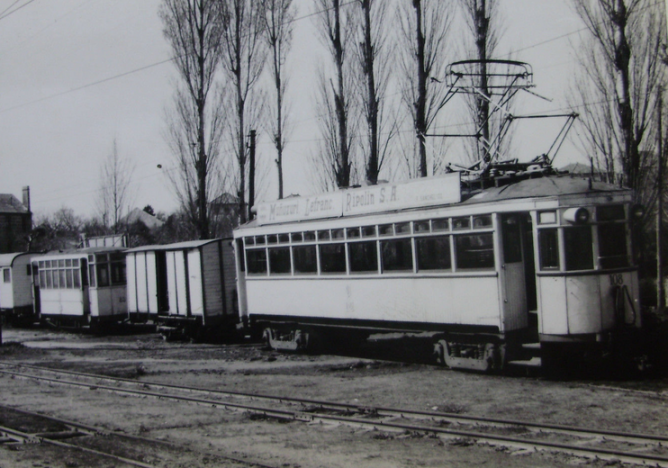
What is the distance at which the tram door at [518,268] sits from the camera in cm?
1094

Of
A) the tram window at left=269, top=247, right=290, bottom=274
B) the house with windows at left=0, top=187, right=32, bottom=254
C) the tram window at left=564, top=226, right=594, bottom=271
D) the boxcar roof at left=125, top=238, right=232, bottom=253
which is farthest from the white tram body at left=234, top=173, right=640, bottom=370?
the house with windows at left=0, top=187, right=32, bottom=254

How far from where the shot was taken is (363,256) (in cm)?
1354

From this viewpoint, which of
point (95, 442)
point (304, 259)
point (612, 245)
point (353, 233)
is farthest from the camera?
point (304, 259)

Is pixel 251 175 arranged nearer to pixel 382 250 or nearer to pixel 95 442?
pixel 382 250

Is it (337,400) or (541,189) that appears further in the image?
(541,189)

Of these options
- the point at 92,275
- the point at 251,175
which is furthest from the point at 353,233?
the point at 92,275

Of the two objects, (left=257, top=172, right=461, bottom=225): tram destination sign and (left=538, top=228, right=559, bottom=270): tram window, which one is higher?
(left=257, top=172, right=461, bottom=225): tram destination sign

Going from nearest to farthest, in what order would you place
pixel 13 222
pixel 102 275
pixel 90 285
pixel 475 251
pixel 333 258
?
pixel 475 251 → pixel 333 258 → pixel 102 275 → pixel 90 285 → pixel 13 222

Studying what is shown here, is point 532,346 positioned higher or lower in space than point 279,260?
lower

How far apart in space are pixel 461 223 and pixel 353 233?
2792mm

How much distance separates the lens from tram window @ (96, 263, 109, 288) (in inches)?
975

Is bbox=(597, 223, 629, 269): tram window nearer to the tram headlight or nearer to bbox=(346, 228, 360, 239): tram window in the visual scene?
the tram headlight

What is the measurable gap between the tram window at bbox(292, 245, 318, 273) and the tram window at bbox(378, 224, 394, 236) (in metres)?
2.16

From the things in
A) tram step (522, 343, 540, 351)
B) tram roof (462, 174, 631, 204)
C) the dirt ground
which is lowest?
the dirt ground
